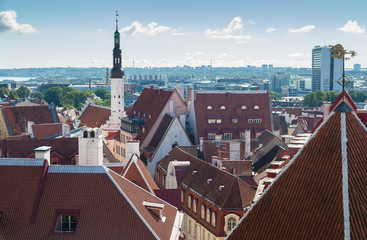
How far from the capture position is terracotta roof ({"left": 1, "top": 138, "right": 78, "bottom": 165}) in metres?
63.2

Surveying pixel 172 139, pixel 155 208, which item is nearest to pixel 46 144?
pixel 172 139

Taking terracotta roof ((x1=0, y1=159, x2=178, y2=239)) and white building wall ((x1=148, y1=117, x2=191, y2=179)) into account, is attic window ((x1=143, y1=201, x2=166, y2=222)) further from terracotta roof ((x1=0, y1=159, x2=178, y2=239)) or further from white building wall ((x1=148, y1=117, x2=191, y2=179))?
white building wall ((x1=148, y1=117, x2=191, y2=179))

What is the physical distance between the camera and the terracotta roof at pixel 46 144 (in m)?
63.2

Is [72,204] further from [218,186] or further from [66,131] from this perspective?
[66,131]

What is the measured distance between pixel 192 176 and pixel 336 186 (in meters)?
45.5

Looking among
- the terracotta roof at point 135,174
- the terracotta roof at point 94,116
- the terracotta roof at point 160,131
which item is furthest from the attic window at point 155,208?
the terracotta roof at point 94,116

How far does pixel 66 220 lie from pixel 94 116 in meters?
82.6

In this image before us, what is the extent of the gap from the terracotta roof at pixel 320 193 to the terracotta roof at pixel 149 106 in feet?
229

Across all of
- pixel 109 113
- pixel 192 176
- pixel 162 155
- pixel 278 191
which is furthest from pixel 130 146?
pixel 109 113

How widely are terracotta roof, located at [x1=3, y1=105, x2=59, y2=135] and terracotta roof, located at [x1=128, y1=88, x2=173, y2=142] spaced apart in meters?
16.1

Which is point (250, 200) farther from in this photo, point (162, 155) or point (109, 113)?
point (109, 113)

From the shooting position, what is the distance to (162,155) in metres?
84.9

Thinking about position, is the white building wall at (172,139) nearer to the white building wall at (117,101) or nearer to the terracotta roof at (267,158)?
the terracotta roof at (267,158)

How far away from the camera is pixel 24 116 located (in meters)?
106
